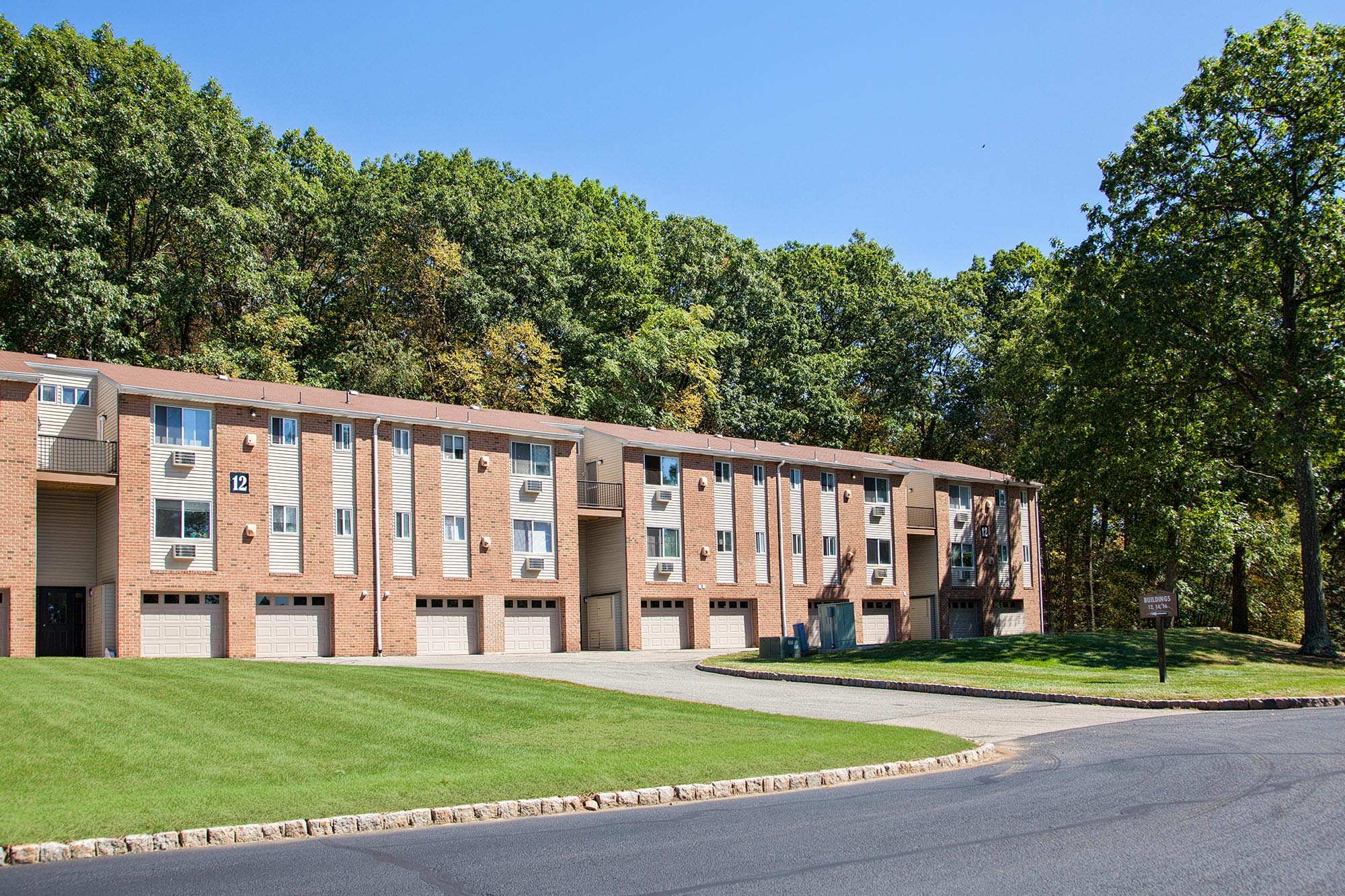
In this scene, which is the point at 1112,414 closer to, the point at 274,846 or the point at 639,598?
the point at 639,598

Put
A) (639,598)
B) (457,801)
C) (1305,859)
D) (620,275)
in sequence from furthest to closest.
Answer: (620,275) → (639,598) → (457,801) → (1305,859)

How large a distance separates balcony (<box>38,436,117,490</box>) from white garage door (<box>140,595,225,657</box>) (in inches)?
154

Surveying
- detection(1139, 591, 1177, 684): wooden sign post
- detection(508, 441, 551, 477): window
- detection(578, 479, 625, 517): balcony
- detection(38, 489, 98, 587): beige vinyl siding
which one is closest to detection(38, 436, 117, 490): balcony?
detection(38, 489, 98, 587): beige vinyl siding

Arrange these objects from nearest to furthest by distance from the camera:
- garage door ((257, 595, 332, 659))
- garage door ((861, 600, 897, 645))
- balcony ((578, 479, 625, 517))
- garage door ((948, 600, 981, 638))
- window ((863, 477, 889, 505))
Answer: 1. garage door ((257, 595, 332, 659))
2. balcony ((578, 479, 625, 517))
3. garage door ((861, 600, 897, 645))
4. window ((863, 477, 889, 505))
5. garage door ((948, 600, 981, 638))

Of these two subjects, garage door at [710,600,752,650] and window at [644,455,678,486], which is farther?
garage door at [710,600,752,650]

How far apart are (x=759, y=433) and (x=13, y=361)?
133 feet

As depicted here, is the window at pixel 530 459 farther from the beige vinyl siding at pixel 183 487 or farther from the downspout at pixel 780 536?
the downspout at pixel 780 536

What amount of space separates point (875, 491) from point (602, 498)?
15557 millimetres

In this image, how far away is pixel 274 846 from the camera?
9805 mm

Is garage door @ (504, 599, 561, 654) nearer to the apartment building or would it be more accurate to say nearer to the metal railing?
the apartment building

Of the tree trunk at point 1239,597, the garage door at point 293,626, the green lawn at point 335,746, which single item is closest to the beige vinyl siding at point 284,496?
the garage door at point 293,626

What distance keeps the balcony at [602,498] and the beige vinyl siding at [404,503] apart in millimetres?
7902

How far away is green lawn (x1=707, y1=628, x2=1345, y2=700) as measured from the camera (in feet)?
82.4

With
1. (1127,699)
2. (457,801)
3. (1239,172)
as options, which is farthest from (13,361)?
(1239,172)
